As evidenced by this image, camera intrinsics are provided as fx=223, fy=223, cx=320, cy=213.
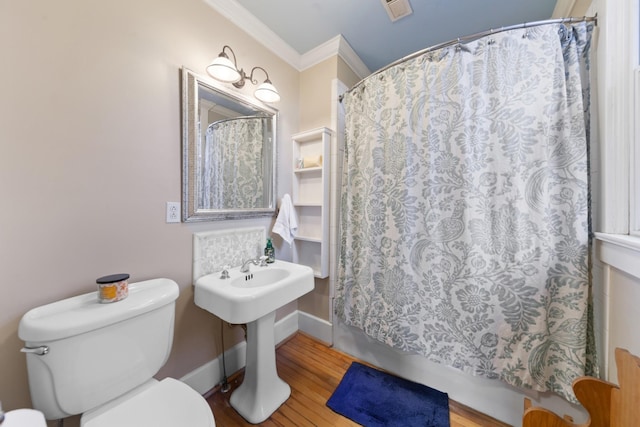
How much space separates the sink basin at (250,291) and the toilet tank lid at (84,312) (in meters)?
0.20

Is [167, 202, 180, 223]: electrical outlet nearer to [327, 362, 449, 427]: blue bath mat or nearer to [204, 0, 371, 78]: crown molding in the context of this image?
[204, 0, 371, 78]: crown molding

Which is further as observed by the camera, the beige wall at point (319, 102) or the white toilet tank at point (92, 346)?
the beige wall at point (319, 102)

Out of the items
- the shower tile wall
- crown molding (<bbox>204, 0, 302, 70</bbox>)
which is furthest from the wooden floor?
crown molding (<bbox>204, 0, 302, 70</bbox>)

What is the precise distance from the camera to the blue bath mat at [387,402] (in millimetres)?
1215

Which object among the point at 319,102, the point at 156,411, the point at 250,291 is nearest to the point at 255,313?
the point at 250,291

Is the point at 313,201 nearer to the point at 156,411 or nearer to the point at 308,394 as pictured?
the point at 308,394

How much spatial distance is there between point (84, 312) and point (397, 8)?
2240mm

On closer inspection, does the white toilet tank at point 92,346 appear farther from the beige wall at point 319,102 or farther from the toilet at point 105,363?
the beige wall at point 319,102

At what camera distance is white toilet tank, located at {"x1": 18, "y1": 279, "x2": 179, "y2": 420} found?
722 mm

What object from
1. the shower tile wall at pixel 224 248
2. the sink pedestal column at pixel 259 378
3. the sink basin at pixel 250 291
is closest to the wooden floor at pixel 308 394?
the sink pedestal column at pixel 259 378

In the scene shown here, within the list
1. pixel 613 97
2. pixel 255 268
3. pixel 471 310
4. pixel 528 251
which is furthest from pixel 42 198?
pixel 613 97

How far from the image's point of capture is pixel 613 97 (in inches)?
34.7

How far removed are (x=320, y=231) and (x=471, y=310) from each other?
1.12 meters

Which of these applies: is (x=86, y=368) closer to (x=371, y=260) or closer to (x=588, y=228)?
(x=371, y=260)
